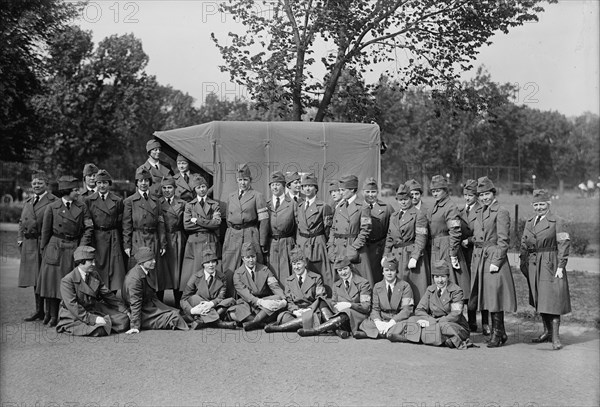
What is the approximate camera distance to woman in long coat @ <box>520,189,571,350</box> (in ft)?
24.9

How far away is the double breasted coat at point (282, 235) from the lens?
341 inches

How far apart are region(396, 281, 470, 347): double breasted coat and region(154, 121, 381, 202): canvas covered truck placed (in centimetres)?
305

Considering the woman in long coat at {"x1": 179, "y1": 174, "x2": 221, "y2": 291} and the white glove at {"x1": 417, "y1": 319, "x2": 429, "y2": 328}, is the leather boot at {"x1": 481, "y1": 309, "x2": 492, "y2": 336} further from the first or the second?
the woman in long coat at {"x1": 179, "y1": 174, "x2": 221, "y2": 291}

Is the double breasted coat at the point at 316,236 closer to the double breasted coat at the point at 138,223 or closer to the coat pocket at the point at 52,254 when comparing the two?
the double breasted coat at the point at 138,223

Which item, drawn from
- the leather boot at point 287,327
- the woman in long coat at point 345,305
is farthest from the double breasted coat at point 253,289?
the woman in long coat at point 345,305

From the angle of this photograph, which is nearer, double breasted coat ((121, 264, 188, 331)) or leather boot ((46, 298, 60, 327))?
double breasted coat ((121, 264, 188, 331))

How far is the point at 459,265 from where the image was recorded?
324 inches

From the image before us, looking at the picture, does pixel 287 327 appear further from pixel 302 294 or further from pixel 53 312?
pixel 53 312

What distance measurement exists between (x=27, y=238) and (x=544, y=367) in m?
6.74

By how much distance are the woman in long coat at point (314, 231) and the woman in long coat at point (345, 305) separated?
0.39m

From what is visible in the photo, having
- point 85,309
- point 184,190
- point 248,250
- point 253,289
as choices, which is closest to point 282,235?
point 248,250

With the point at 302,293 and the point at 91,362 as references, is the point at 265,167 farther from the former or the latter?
the point at 91,362

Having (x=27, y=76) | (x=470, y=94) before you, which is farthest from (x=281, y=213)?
(x=27, y=76)

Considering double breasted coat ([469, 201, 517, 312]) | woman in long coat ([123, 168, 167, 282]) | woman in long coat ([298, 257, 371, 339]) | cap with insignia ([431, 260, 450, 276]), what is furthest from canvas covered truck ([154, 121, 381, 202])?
cap with insignia ([431, 260, 450, 276])
